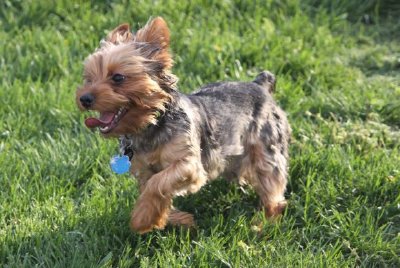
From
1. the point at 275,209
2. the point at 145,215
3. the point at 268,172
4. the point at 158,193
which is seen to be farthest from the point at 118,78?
the point at 275,209

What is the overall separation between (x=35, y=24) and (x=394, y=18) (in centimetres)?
420

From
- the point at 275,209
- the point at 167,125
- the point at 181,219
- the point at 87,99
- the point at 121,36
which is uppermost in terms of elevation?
the point at 121,36

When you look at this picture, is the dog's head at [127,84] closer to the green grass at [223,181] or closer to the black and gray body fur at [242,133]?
the black and gray body fur at [242,133]

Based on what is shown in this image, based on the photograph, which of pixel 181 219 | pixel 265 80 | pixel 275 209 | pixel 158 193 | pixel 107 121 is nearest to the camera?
pixel 107 121

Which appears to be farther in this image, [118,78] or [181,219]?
[181,219]

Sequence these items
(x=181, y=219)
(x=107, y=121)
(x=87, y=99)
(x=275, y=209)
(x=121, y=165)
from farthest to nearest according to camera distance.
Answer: (x=275, y=209) → (x=181, y=219) → (x=121, y=165) → (x=107, y=121) → (x=87, y=99)

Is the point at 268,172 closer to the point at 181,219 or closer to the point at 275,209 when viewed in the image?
the point at 275,209

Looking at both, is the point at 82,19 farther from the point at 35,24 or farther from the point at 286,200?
the point at 286,200

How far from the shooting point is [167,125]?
420cm

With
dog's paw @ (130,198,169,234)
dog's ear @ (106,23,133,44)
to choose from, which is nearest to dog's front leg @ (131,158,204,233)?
dog's paw @ (130,198,169,234)

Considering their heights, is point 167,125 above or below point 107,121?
below

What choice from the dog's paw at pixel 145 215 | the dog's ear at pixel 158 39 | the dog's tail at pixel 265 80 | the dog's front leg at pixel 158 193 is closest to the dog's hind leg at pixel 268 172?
the dog's tail at pixel 265 80

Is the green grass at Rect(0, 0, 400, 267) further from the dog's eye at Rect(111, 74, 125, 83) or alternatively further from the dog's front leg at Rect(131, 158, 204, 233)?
the dog's eye at Rect(111, 74, 125, 83)

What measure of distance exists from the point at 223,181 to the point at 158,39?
1.46 metres
